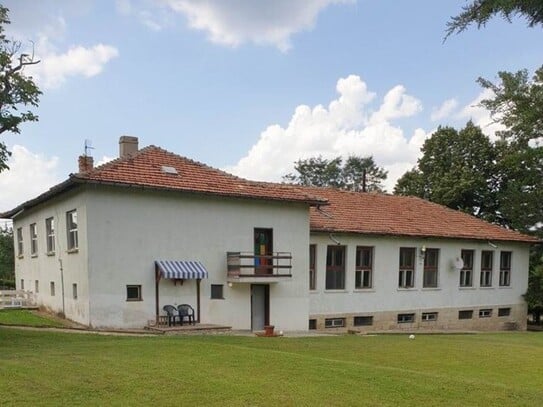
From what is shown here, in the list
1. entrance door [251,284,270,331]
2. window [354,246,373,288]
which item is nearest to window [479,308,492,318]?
window [354,246,373,288]

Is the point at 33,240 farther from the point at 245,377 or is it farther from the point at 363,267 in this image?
the point at 245,377

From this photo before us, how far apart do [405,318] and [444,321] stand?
8.62 ft

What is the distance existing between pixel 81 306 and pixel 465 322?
63.7 ft

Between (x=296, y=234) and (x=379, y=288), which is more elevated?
(x=296, y=234)

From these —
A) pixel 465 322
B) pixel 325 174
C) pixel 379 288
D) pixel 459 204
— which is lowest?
pixel 465 322

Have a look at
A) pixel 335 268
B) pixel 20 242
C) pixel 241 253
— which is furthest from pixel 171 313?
pixel 20 242

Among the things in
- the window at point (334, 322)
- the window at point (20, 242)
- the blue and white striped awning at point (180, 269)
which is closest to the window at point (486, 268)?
the window at point (334, 322)

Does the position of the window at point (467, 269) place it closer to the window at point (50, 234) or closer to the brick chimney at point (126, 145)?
the brick chimney at point (126, 145)

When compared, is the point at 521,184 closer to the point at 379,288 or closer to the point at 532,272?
the point at 532,272

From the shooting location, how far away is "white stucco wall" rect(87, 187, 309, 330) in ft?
59.8

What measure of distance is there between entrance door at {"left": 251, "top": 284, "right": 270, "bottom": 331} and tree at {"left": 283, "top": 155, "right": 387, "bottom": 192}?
40.2 metres

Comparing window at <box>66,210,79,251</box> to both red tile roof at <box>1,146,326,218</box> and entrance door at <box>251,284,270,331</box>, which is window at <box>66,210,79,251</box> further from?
entrance door at <box>251,284,270,331</box>

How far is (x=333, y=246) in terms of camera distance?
24219 mm

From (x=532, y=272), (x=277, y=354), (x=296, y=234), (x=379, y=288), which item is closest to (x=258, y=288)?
(x=296, y=234)
